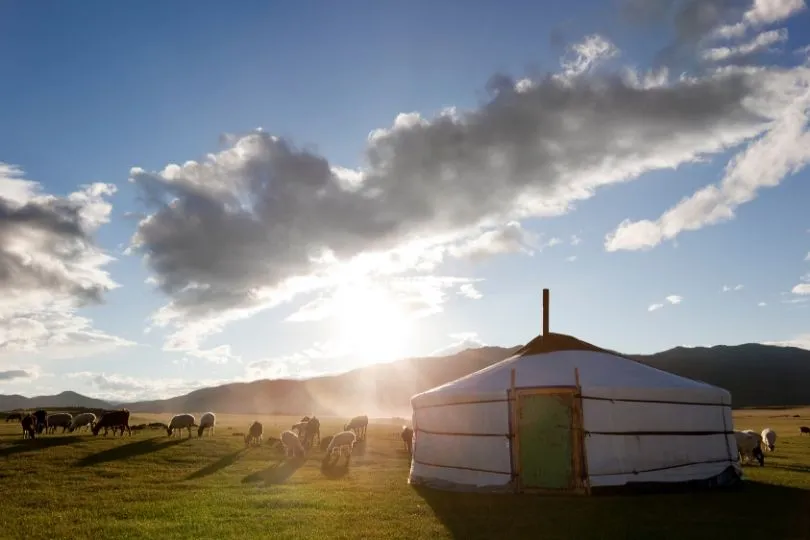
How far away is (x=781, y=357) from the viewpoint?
172750 mm

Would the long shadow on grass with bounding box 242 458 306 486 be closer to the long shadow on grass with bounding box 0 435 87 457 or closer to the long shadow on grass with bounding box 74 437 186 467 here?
the long shadow on grass with bounding box 74 437 186 467

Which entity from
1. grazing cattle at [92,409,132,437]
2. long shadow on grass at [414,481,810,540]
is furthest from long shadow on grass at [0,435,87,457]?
long shadow on grass at [414,481,810,540]

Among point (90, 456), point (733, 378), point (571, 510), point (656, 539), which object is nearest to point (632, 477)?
point (571, 510)

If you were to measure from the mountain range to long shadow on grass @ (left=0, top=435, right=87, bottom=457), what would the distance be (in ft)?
379

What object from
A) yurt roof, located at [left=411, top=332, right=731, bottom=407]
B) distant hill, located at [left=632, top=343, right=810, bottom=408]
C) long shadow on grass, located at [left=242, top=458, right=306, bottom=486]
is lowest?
long shadow on grass, located at [left=242, top=458, right=306, bottom=486]

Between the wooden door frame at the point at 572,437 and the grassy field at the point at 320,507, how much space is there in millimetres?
518

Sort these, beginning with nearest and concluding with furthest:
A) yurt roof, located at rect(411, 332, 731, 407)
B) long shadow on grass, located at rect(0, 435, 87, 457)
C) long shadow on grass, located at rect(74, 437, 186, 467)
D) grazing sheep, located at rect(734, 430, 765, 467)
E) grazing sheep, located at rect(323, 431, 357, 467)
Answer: yurt roof, located at rect(411, 332, 731, 407) < long shadow on grass, located at rect(74, 437, 186, 467) < long shadow on grass, located at rect(0, 435, 87, 457) < grazing sheep, located at rect(734, 430, 765, 467) < grazing sheep, located at rect(323, 431, 357, 467)

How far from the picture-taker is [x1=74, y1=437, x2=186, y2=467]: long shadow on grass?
18.2 m

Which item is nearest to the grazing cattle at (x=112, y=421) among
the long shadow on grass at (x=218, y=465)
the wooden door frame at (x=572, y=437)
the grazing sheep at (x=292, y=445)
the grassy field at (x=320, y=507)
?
the long shadow on grass at (x=218, y=465)

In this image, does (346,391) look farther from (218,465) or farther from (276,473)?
(276,473)

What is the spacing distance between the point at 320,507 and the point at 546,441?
4.95 m

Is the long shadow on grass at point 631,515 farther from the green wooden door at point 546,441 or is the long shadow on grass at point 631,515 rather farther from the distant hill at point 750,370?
the distant hill at point 750,370

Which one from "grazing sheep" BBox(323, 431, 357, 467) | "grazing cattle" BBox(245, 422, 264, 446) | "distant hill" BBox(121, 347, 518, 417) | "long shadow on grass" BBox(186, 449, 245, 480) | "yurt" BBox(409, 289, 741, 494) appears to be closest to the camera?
"yurt" BBox(409, 289, 741, 494)

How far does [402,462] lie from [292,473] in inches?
196
